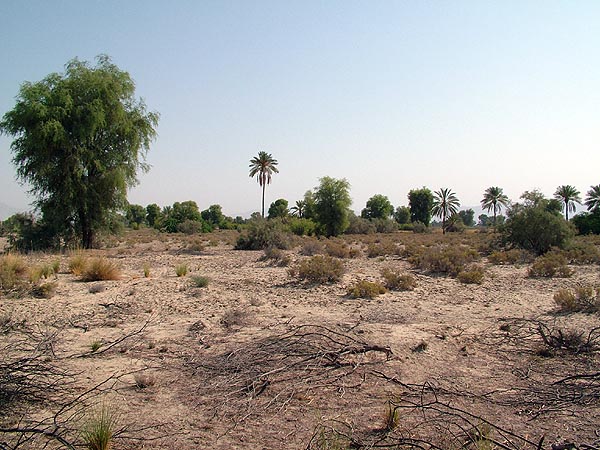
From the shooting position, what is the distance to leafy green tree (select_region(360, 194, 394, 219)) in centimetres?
9312

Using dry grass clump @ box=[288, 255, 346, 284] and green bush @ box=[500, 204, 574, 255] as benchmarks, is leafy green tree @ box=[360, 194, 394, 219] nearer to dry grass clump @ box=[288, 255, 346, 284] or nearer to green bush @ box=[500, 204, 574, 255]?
green bush @ box=[500, 204, 574, 255]

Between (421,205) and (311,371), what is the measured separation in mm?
91291

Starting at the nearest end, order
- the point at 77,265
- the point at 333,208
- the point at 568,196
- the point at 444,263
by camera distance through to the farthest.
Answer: the point at 77,265 → the point at 444,263 → the point at 333,208 → the point at 568,196

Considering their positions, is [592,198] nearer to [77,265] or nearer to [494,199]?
[494,199]

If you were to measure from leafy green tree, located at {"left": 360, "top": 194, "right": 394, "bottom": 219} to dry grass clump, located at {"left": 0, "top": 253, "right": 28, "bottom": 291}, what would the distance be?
8138 cm

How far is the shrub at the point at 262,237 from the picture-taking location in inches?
1197

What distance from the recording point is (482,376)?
6793 millimetres

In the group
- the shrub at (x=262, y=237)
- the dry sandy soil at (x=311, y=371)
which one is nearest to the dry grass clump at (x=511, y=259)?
the dry sandy soil at (x=311, y=371)

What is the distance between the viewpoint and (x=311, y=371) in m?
6.68

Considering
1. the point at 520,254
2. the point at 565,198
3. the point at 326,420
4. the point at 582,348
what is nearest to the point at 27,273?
the point at 326,420

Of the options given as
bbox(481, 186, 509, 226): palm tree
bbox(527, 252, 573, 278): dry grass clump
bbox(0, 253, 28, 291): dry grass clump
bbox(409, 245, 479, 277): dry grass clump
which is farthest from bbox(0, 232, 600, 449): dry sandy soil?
bbox(481, 186, 509, 226): palm tree

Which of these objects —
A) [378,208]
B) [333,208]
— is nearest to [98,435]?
[333,208]

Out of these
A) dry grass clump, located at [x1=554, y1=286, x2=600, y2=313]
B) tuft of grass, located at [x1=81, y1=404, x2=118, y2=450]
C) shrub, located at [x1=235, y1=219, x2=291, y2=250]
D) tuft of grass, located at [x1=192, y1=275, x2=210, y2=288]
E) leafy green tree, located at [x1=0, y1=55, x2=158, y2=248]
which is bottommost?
tuft of grass, located at [x1=81, y1=404, x2=118, y2=450]

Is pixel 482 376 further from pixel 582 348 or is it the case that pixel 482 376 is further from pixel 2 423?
pixel 2 423
